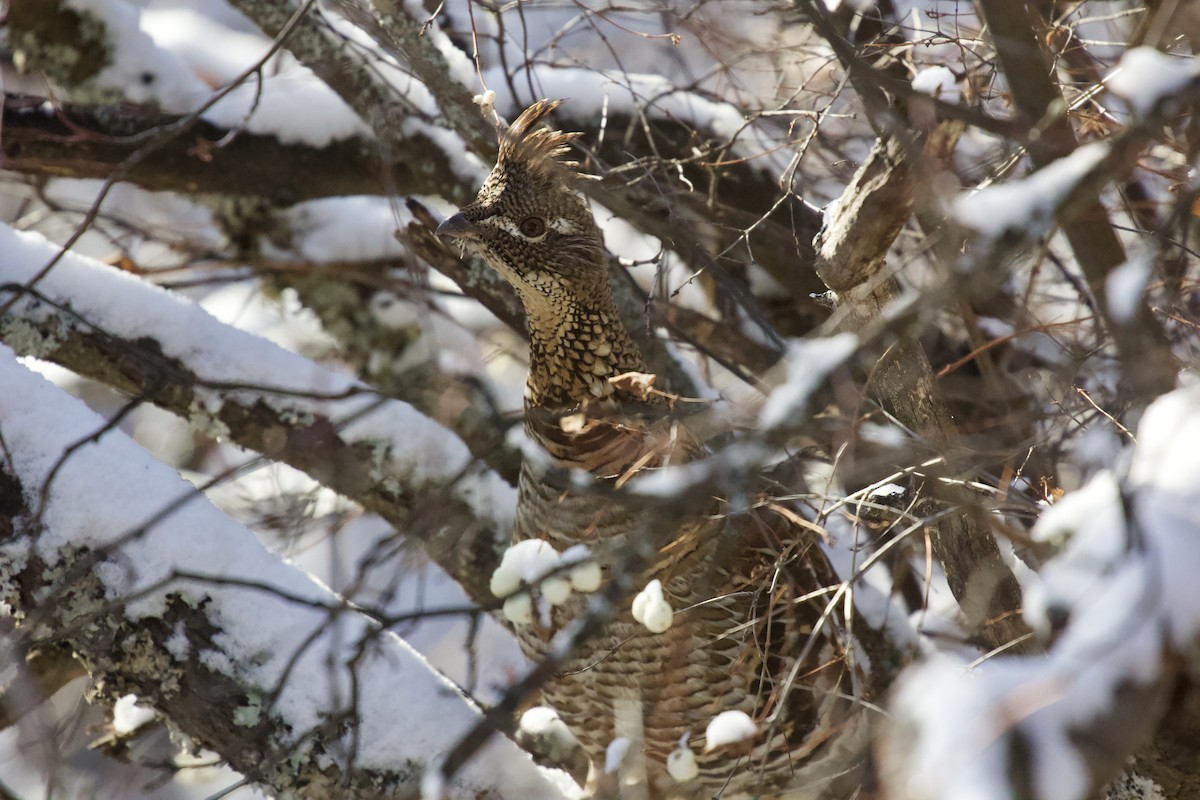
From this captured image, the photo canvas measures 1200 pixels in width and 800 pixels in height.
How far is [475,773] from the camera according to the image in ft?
9.12

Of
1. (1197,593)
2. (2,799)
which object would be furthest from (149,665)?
(1197,593)

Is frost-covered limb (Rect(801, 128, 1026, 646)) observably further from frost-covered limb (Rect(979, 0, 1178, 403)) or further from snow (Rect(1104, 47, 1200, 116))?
snow (Rect(1104, 47, 1200, 116))

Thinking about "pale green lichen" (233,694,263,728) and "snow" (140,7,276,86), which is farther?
"snow" (140,7,276,86)

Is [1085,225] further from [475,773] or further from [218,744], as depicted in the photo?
[218,744]

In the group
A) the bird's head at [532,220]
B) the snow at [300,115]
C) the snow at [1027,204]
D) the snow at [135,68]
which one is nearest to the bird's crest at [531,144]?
the bird's head at [532,220]

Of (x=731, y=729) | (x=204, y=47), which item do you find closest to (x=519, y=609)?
(x=731, y=729)

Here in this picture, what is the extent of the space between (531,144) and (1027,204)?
194 centimetres

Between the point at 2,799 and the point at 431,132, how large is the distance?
3.05 m

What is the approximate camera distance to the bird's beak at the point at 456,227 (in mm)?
2963

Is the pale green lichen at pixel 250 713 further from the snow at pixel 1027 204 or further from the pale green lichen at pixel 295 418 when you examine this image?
the snow at pixel 1027 204

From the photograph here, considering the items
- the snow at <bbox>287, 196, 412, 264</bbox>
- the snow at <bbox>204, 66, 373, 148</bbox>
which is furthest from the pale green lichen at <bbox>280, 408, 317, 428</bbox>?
the snow at <bbox>204, 66, 373, 148</bbox>

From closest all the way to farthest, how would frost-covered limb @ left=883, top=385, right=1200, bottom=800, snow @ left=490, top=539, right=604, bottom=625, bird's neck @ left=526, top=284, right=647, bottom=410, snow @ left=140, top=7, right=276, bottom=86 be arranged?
1. frost-covered limb @ left=883, top=385, right=1200, bottom=800
2. snow @ left=490, top=539, right=604, bottom=625
3. bird's neck @ left=526, top=284, right=647, bottom=410
4. snow @ left=140, top=7, right=276, bottom=86

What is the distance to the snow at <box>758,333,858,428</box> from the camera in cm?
141

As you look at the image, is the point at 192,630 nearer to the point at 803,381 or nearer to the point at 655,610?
the point at 655,610
